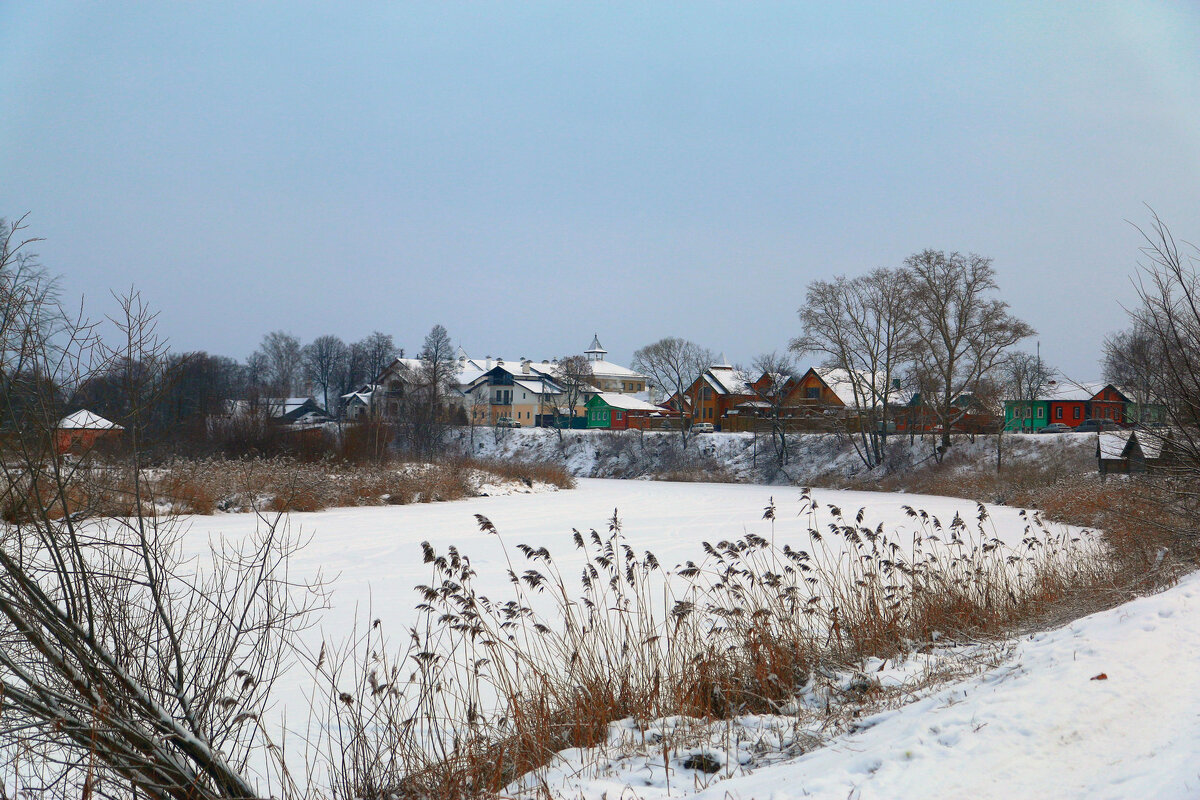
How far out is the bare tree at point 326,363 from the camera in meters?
99.4

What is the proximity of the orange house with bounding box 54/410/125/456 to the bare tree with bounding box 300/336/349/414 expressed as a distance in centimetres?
9771

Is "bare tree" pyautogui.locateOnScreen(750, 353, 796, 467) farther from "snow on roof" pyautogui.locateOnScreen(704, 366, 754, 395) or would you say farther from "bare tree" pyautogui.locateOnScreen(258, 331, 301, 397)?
"bare tree" pyautogui.locateOnScreen(258, 331, 301, 397)

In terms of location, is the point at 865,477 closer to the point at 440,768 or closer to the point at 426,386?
the point at 426,386

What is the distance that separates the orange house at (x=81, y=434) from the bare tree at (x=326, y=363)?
97712 mm

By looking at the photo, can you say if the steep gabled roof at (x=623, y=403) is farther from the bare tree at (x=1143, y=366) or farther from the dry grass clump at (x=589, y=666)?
the dry grass clump at (x=589, y=666)

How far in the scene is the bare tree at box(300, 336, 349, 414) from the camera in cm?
9944

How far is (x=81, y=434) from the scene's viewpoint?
4398 mm

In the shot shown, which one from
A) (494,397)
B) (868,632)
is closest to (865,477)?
(868,632)

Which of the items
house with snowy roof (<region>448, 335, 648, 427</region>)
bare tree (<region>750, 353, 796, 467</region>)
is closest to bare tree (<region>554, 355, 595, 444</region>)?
house with snowy roof (<region>448, 335, 648, 427</region>)

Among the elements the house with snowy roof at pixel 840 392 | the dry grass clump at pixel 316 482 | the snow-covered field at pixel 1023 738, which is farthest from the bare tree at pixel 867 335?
the snow-covered field at pixel 1023 738

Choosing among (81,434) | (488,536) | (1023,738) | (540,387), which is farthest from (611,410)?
(1023,738)

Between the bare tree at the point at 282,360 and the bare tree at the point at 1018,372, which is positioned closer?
the bare tree at the point at 1018,372

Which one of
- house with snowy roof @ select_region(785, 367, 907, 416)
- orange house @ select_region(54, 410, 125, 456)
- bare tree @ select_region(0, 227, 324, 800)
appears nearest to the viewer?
bare tree @ select_region(0, 227, 324, 800)

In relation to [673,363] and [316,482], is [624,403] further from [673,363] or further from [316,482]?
[316,482]
